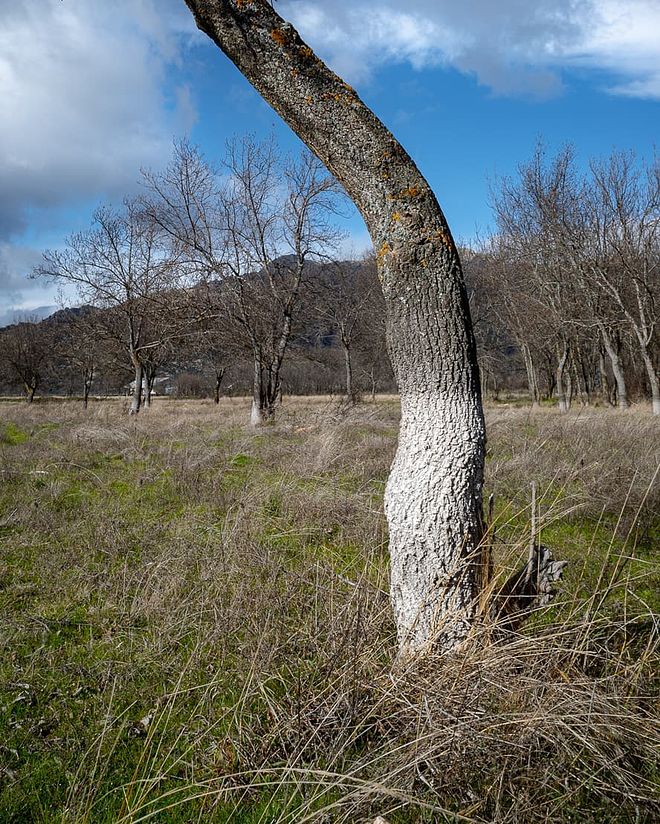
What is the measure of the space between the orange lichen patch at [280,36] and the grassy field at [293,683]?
2.74 metres

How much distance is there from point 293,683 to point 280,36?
126 inches

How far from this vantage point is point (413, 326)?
254 cm

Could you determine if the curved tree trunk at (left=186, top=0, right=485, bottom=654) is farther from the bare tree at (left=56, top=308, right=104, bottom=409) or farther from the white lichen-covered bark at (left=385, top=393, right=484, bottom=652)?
the bare tree at (left=56, top=308, right=104, bottom=409)

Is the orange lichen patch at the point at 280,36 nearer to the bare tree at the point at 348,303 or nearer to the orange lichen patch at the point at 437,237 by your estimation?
the orange lichen patch at the point at 437,237

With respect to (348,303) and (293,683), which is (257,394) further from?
(293,683)

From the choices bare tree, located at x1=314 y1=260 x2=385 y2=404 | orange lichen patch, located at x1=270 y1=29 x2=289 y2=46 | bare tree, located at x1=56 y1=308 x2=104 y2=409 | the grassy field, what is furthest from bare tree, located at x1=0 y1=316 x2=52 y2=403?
orange lichen patch, located at x1=270 y1=29 x2=289 y2=46

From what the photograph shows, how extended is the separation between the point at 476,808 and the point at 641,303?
2071 centimetres

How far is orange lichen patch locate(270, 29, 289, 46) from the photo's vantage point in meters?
2.57

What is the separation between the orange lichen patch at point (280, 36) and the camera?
2.57 m

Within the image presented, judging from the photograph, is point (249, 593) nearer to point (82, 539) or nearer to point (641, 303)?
point (82, 539)

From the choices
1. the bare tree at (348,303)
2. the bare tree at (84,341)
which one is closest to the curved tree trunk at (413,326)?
the bare tree at (348,303)

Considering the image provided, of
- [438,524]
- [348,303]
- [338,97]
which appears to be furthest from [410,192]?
[348,303]

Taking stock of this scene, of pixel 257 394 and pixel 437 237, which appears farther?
pixel 257 394

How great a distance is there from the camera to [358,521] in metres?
5.06
